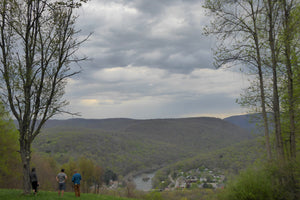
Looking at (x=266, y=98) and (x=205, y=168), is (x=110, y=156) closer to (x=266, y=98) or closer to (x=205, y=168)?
(x=205, y=168)

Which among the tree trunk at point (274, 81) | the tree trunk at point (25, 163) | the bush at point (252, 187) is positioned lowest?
the bush at point (252, 187)

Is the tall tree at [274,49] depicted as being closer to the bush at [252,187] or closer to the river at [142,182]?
the bush at [252,187]

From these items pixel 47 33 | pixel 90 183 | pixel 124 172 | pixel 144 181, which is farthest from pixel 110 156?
pixel 47 33

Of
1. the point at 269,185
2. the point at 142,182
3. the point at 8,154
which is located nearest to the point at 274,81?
the point at 269,185

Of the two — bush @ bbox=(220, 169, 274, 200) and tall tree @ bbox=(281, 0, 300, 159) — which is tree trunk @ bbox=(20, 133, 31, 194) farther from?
tall tree @ bbox=(281, 0, 300, 159)

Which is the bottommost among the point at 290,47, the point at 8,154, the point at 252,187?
the point at 252,187

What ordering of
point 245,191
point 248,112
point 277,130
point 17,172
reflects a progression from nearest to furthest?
point 245,191 → point 277,130 → point 248,112 → point 17,172

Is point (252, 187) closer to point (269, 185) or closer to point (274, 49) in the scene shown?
point (269, 185)

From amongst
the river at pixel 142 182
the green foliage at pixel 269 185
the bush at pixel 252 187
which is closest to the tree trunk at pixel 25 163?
the bush at pixel 252 187

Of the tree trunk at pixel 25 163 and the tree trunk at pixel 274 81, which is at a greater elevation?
the tree trunk at pixel 274 81

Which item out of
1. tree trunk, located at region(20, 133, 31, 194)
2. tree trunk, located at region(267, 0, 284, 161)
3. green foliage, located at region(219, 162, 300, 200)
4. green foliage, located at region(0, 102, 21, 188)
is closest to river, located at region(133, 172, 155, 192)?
green foliage, located at region(0, 102, 21, 188)

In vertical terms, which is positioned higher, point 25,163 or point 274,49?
point 274,49

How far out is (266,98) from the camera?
18.0 metres

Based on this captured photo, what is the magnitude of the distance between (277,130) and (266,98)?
94.4 inches
